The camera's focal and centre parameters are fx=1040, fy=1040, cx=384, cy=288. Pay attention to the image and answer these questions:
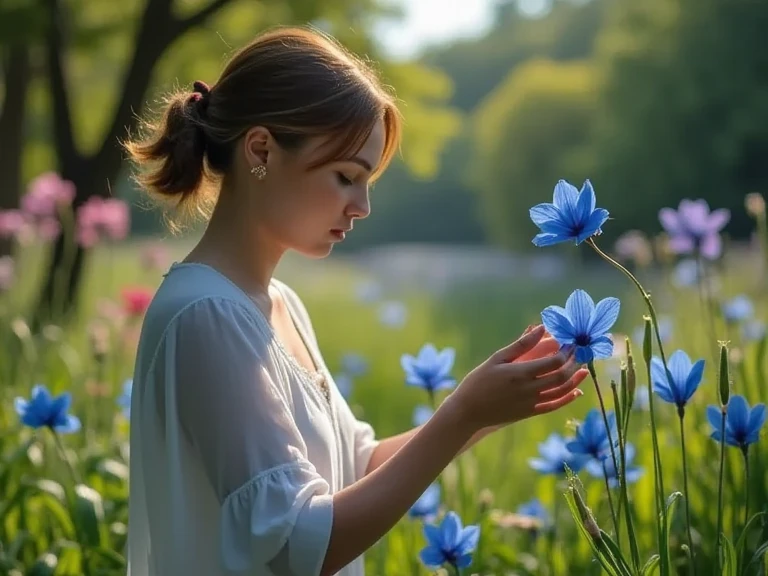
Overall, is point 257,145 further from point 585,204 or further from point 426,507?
point 426,507

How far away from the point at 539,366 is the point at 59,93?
5.10 meters

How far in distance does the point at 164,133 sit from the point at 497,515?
1.17 meters

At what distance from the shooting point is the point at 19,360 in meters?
3.76

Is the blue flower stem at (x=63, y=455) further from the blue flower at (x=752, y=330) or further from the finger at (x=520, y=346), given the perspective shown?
the blue flower at (x=752, y=330)

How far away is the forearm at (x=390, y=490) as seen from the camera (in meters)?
1.38

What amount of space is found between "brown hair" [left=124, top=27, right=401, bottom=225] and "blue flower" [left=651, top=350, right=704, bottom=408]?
0.55m

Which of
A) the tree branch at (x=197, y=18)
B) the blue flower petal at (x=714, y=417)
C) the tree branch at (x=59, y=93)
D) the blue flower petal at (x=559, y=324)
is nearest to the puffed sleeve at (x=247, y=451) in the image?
the blue flower petal at (x=559, y=324)

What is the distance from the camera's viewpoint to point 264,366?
4.82 feet

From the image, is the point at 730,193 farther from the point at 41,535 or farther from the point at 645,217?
the point at 41,535

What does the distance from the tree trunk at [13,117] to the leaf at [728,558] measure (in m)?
7.88

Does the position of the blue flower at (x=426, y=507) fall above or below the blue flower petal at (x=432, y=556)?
above

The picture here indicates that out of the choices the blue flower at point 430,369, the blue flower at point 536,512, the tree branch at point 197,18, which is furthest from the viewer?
the tree branch at point 197,18

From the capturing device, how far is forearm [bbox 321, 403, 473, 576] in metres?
1.38

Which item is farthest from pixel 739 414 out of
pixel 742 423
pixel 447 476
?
pixel 447 476
